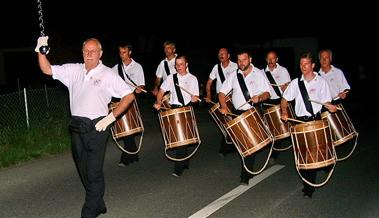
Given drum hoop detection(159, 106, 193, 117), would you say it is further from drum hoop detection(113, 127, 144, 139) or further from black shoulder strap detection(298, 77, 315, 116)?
black shoulder strap detection(298, 77, 315, 116)

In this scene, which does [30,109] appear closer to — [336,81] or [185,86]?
[185,86]

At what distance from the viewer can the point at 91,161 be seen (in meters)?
5.40

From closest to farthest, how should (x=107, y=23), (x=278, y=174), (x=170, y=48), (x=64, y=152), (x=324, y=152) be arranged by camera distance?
1. (x=324, y=152)
2. (x=278, y=174)
3. (x=170, y=48)
4. (x=64, y=152)
5. (x=107, y=23)

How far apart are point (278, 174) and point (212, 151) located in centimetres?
212

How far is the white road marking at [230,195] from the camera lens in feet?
19.1

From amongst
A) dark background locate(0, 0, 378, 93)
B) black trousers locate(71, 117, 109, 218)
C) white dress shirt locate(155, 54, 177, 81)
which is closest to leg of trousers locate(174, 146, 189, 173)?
white dress shirt locate(155, 54, 177, 81)

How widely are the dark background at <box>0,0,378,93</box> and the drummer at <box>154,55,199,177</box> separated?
356 inches

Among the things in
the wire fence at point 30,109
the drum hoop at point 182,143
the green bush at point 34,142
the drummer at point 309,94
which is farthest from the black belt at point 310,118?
the wire fence at point 30,109

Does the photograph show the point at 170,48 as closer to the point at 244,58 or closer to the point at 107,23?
the point at 244,58

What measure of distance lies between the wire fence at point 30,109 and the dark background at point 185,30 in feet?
11.0

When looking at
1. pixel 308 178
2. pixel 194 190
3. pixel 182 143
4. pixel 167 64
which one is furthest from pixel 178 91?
pixel 308 178

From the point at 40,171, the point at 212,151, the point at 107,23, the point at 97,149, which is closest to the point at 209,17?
the point at 107,23

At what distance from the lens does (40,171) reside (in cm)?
798

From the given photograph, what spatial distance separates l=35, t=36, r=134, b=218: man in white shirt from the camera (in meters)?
5.32
